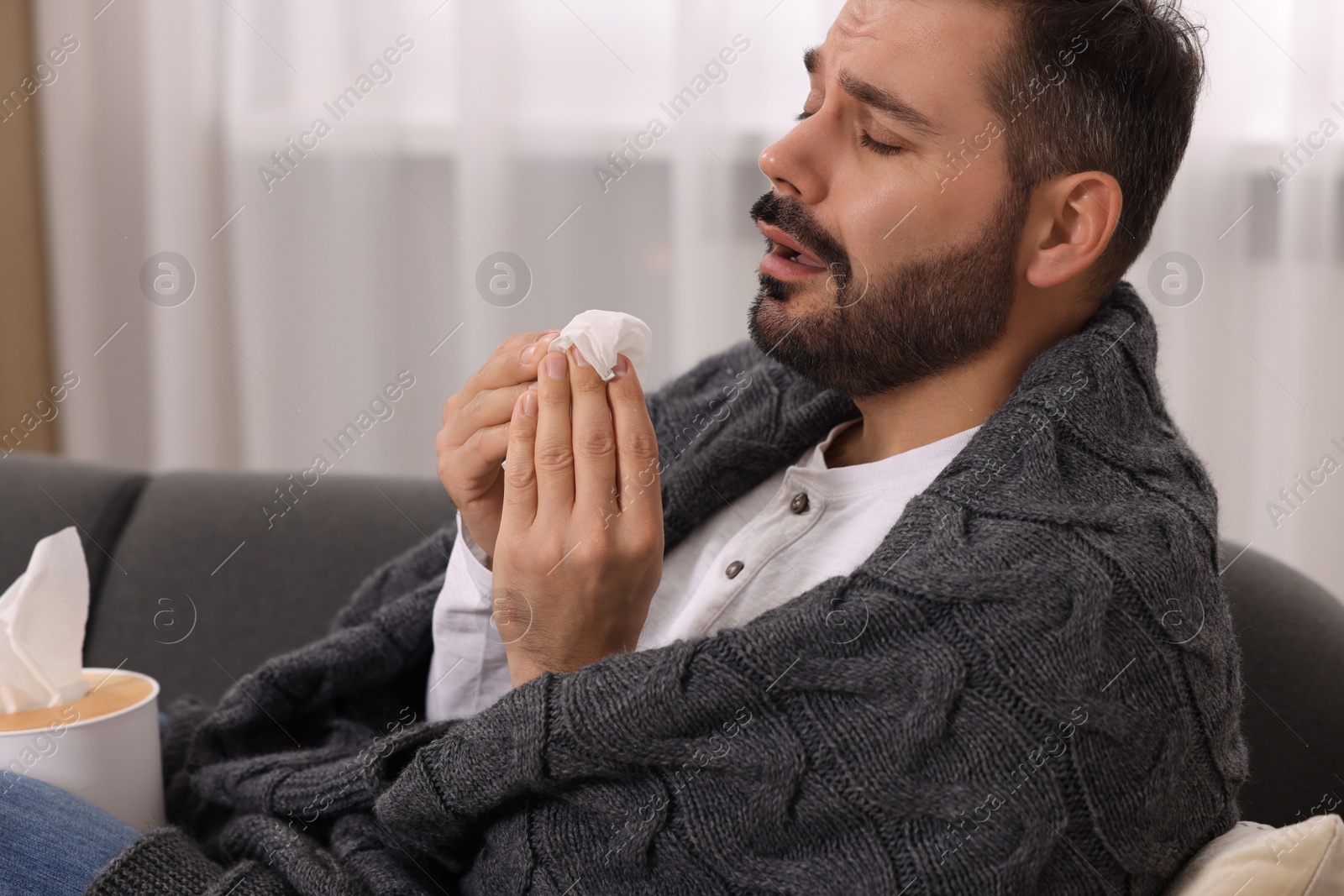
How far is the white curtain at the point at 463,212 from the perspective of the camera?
2.09m

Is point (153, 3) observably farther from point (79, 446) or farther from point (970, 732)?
point (970, 732)

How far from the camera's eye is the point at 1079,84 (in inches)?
41.3

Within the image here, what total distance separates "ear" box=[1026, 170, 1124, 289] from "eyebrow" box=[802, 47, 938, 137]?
130mm

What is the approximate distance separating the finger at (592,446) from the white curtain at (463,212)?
1.28 metres

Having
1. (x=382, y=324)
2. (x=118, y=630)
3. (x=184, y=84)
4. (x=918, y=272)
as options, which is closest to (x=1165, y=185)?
(x=918, y=272)

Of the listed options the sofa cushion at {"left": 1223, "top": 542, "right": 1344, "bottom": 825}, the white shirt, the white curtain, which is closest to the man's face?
the white shirt

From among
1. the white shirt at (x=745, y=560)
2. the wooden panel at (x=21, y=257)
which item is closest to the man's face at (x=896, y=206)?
the white shirt at (x=745, y=560)

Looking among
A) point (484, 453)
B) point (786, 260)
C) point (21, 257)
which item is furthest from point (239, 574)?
point (21, 257)

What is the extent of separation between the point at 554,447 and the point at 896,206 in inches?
15.9

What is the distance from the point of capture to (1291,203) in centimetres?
206

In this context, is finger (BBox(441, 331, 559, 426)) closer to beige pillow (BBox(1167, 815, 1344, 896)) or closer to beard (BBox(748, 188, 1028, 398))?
beard (BBox(748, 188, 1028, 398))

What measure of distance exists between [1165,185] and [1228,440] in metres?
1.23

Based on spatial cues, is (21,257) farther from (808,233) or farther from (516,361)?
(808,233)

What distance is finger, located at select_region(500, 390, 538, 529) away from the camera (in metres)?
1.03
